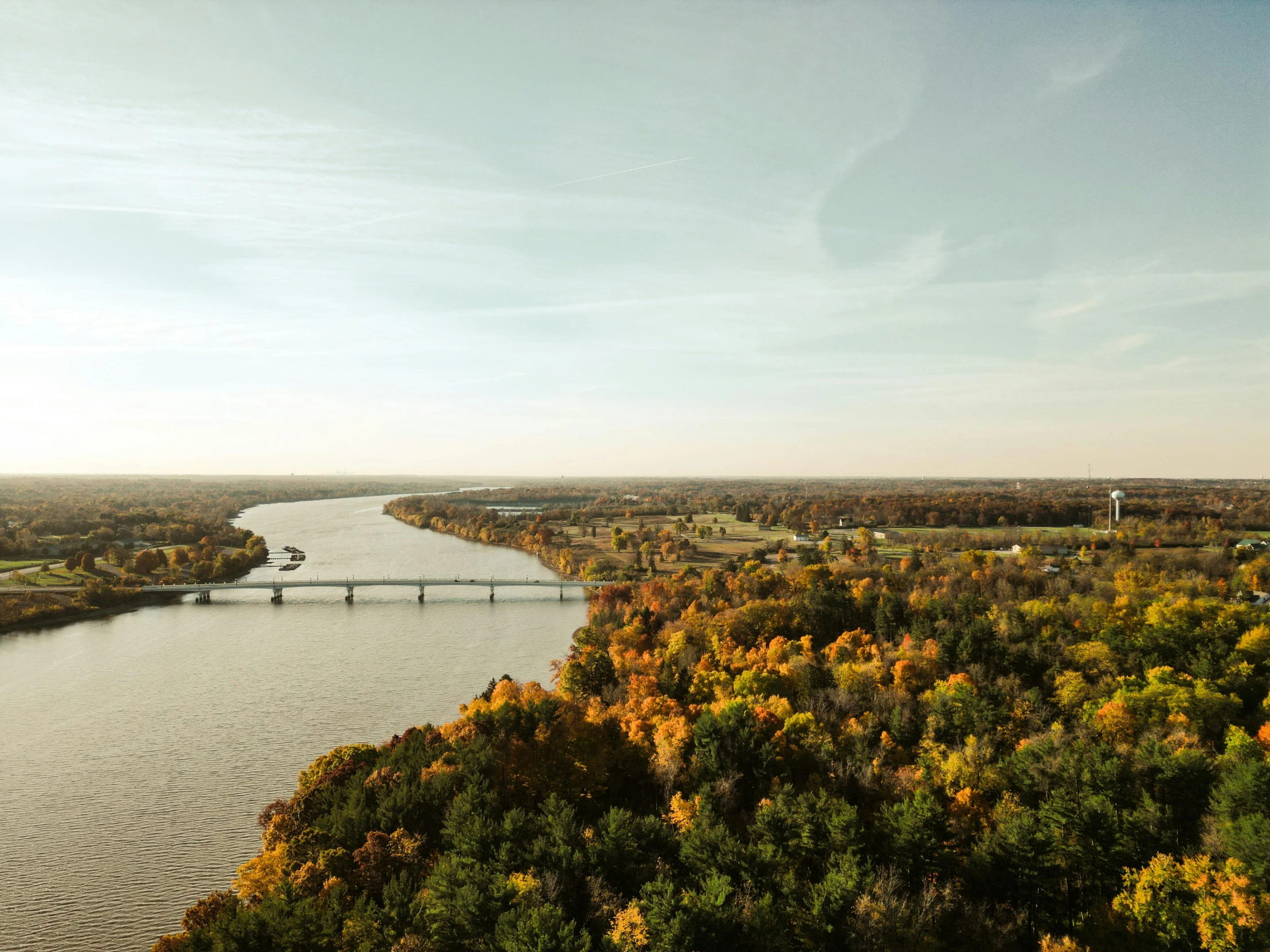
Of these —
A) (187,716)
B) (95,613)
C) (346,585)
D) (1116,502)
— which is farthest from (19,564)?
(1116,502)

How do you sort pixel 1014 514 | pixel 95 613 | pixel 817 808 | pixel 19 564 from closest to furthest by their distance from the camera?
pixel 817 808 < pixel 95 613 < pixel 19 564 < pixel 1014 514

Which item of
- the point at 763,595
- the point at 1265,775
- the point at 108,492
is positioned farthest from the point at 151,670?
the point at 108,492

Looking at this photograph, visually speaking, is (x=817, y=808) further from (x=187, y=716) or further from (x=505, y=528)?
(x=505, y=528)

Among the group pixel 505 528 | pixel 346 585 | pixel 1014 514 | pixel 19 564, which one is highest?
pixel 1014 514

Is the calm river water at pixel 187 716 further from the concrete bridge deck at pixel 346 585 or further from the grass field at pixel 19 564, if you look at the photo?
the grass field at pixel 19 564

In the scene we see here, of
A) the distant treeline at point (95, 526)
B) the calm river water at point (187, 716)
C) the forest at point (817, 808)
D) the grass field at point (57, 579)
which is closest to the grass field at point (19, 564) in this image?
the distant treeline at point (95, 526)

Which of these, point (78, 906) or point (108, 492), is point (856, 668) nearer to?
point (78, 906)

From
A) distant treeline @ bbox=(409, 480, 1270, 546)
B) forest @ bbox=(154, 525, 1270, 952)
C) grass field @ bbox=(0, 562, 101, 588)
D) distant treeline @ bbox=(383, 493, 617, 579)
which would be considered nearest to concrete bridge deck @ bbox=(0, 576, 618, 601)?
grass field @ bbox=(0, 562, 101, 588)
